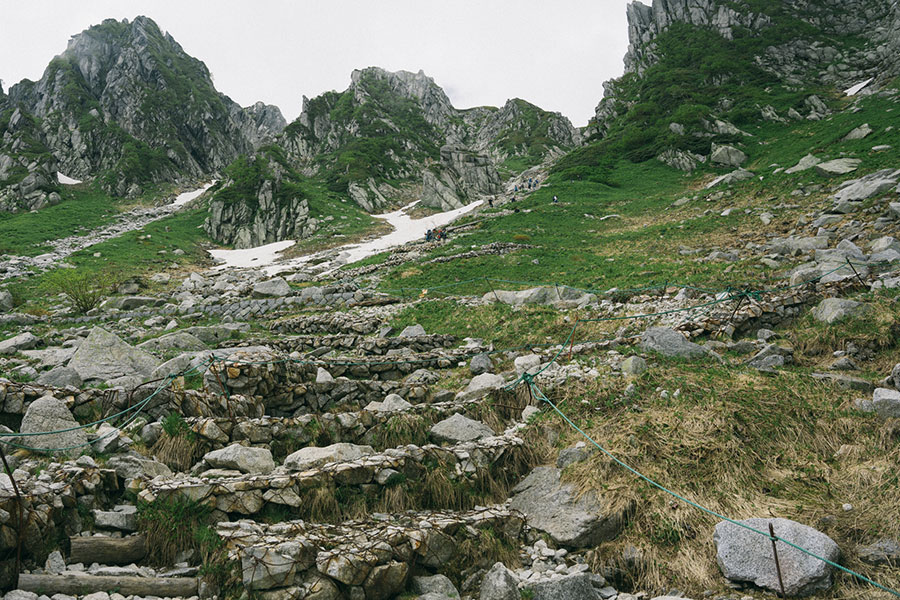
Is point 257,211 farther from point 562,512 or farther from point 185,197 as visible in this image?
point 562,512

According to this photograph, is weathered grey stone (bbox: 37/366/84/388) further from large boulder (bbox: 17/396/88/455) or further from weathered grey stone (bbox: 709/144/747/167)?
weathered grey stone (bbox: 709/144/747/167)

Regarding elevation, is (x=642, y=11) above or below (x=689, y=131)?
above

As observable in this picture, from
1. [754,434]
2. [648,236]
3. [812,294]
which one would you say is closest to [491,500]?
[754,434]

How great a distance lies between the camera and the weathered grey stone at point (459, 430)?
9.00 m

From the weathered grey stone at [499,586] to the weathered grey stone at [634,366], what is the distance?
6139 mm

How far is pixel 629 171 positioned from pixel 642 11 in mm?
95694

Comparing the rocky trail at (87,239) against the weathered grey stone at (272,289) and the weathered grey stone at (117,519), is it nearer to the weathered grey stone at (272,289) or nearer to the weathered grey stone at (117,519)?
the weathered grey stone at (272,289)

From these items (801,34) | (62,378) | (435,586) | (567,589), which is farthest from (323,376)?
(801,34)

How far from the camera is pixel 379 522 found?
634 cm

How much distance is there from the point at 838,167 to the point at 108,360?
4450cm

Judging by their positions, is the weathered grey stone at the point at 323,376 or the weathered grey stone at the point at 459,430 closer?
the weathered grey stone at the point at 459,430

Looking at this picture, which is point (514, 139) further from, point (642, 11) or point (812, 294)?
point (812, 294)

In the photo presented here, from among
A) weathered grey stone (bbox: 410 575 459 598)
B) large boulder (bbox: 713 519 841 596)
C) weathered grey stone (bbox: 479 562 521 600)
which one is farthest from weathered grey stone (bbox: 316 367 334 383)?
large boulder (bbox: 713 519 841 596)

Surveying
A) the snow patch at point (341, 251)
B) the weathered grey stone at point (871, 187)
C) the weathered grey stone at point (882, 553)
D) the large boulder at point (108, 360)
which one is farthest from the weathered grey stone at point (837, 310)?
the snow patch at point (341, 251)
